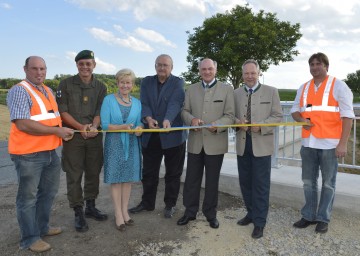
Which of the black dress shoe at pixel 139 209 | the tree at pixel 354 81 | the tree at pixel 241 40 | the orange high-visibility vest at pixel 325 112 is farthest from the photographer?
the tree at pixel 354 81

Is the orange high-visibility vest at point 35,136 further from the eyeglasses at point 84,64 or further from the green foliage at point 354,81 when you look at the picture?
the green foliage at point 354,81

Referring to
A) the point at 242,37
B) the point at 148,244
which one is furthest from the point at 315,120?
the point at 242,37

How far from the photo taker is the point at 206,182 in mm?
3979

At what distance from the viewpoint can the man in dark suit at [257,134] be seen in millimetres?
3676

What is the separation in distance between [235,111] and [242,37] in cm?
2427

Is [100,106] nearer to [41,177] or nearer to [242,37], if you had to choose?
[41,177]

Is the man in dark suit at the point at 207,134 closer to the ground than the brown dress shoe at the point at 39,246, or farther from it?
farther from it

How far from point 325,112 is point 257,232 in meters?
1.57

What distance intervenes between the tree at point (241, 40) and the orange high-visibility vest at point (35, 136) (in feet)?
79.3

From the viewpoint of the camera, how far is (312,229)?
154 inches

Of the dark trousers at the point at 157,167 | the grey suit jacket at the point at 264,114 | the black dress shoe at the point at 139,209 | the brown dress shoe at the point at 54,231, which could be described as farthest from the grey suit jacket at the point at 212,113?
the brown dress shoe at the point at 54,231

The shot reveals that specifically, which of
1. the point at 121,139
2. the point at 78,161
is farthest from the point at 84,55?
the point at 78,161

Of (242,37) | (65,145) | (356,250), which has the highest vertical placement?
(242,37)

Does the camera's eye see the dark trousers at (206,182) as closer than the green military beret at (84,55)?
No
